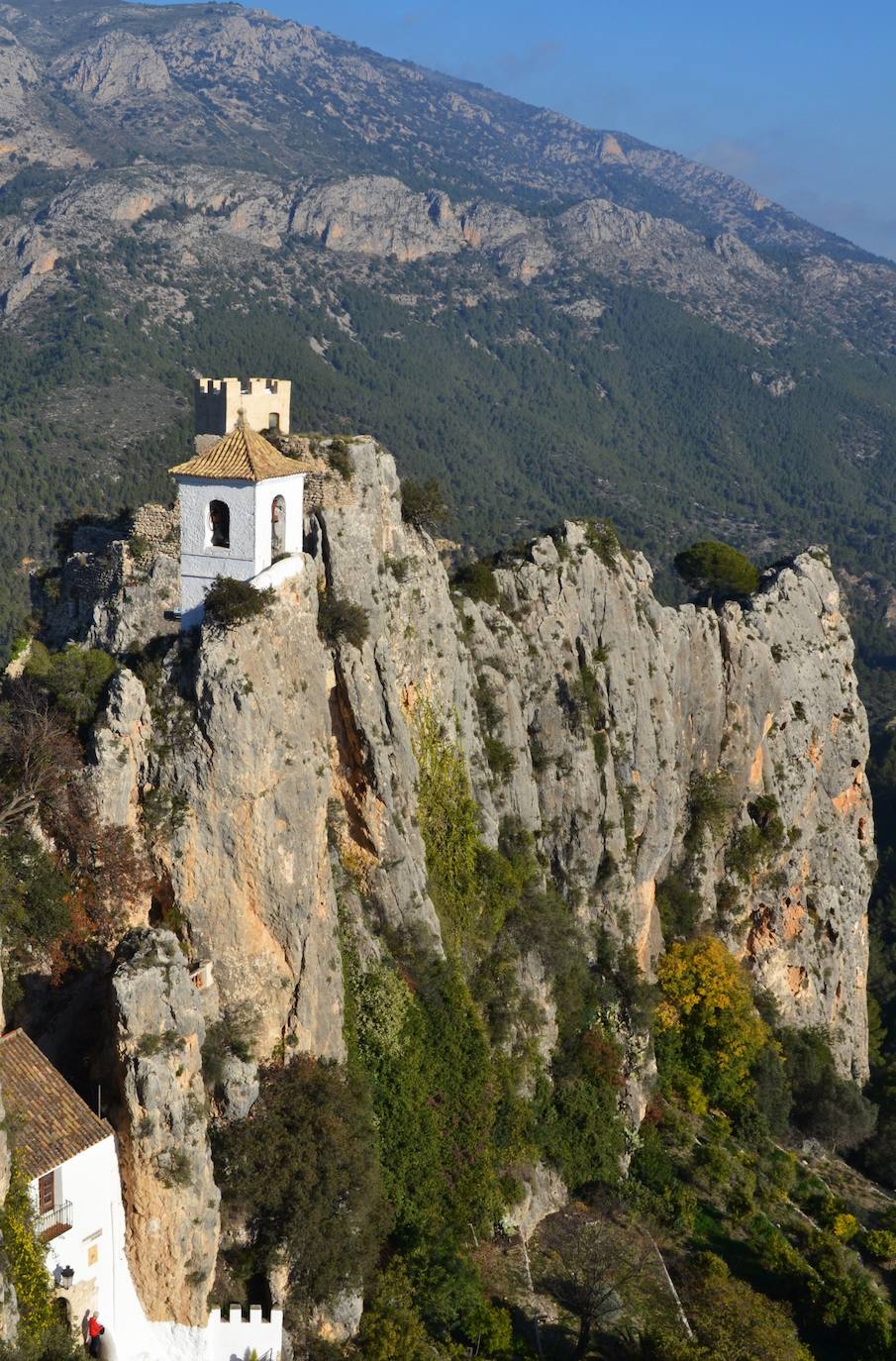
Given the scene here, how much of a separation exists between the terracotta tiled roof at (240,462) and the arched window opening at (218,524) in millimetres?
949

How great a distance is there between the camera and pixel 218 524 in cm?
3378

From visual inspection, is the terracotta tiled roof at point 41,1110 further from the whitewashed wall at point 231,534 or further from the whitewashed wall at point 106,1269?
the whitewashed wall at point 231,534

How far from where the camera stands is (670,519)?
16612 centimetres

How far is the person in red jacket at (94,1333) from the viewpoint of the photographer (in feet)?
84.9

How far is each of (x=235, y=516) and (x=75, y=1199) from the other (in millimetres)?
16509

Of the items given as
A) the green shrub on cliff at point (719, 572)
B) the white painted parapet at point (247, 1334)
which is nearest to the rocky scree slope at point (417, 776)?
the white painted parapet at point (247, 1334)

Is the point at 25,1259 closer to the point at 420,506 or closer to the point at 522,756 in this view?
the point at 420,506

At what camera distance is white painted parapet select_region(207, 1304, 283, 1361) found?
29.2m

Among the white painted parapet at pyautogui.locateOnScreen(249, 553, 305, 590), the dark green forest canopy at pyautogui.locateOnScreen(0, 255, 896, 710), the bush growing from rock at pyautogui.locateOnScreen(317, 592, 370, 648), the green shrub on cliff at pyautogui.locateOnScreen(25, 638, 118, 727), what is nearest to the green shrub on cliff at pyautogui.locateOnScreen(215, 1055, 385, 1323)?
the green shrub on cliff at pyautogui.locateOnScreen(25, 638, 118, 727)

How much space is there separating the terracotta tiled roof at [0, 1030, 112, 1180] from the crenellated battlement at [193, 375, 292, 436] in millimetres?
17669

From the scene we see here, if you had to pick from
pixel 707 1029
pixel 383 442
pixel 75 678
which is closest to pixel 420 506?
pixel 75 678

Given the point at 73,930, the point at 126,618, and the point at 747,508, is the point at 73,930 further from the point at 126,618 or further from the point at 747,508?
the point at 747,508

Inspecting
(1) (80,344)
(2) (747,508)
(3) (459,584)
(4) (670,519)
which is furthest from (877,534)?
(3) (459,584)

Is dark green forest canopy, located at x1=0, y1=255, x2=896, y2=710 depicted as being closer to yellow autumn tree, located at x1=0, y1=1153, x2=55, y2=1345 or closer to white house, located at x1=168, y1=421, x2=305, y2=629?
white house, located at x1=168, y1=421, x2=305, y2=629
